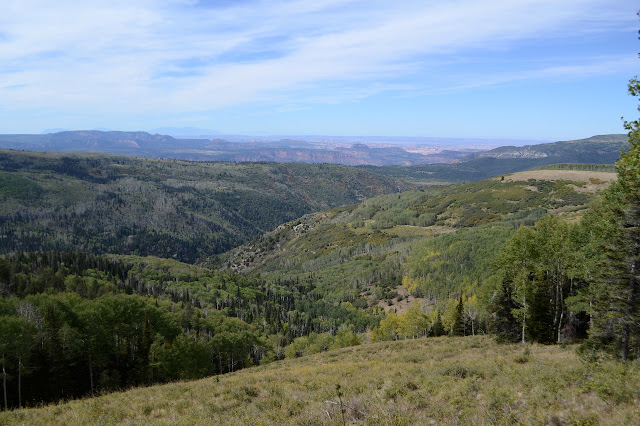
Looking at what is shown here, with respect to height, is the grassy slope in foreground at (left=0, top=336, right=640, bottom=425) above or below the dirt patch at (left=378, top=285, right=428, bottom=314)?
above

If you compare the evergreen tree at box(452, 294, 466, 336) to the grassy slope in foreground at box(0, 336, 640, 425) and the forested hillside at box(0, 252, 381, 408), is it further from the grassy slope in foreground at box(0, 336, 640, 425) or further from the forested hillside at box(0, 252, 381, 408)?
the grassy slope in foreground at box(0, 336, 640, 425)

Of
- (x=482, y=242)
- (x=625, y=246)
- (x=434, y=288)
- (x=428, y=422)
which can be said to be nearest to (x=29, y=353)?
(x=428, y=422)

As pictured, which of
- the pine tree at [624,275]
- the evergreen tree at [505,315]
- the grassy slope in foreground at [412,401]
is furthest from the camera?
the evergreen tree at [505,315]

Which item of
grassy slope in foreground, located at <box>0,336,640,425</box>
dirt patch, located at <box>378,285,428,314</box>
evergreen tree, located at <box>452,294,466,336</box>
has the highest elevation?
grassy slope in foreground, located at <box>0,336,640,425</box>

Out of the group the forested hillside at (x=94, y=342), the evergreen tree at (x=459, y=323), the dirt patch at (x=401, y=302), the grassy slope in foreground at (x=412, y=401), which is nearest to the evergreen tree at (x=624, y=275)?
the grassy slope in foreground at (x=412, y=401)

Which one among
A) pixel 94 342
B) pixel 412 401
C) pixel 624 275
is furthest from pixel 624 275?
pixel 94 342

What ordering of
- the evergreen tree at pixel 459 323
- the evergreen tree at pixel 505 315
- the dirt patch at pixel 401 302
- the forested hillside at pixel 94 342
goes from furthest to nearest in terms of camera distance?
the dirt patch at pixel 401 302, the evergreen tree at pixel 459 323, the forested hillside at pixel 94 342, the evergreen tree at pixel 505 315

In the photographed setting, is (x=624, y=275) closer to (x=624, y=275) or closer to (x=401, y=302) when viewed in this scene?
(x=624, y=275)

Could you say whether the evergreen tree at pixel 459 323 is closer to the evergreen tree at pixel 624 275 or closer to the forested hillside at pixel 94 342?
the forested hillside at pixel 94 342

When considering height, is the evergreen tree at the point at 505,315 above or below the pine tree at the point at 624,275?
below

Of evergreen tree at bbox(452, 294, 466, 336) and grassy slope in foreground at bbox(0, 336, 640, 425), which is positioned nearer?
grassy slope in foreground at bbox(0, 336, 640, 425)

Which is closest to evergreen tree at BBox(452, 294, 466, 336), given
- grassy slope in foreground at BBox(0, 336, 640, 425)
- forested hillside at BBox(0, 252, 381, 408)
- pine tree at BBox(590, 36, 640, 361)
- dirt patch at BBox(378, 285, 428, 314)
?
forested hillside at BBox(0, 252, 381, 408)

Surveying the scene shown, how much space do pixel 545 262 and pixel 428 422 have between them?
32.6m

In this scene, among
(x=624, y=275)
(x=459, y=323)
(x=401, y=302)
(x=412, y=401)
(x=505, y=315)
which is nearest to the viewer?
(x=412, y=401)
